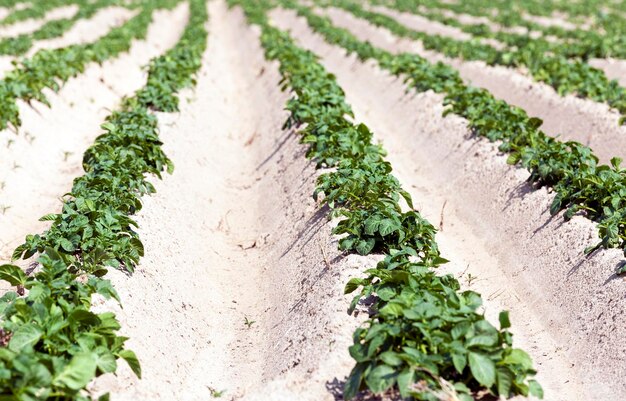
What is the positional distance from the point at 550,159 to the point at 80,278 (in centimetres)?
616

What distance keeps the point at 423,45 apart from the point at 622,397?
709 inches

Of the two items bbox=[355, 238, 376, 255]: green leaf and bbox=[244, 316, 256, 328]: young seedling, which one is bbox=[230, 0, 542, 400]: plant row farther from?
bbox=[244, 316, 256, 328]: young seedling

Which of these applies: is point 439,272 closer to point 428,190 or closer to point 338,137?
point 338,137

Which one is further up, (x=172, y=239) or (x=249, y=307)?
(x=172, y=239)

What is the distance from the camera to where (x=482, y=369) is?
15.8 ft

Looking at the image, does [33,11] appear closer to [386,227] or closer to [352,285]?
[386,227]

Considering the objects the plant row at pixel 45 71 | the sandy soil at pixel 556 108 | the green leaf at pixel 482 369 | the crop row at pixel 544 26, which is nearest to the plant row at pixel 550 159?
the sandy soil at pixel 556 108

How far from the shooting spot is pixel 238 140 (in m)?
14.2

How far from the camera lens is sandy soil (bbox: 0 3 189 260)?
32.8ft

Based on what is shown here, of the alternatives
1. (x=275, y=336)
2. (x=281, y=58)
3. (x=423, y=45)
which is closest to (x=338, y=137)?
(x=275, y=336)

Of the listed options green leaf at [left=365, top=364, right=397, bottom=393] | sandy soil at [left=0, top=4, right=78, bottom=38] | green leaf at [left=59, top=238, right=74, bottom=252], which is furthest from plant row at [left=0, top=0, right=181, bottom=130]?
sandy soil at [left=0, top=4, right=78, bottom=38]

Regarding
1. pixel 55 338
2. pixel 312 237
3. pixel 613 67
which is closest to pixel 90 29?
pixel 613 67

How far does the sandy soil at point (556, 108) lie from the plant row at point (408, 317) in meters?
3.20

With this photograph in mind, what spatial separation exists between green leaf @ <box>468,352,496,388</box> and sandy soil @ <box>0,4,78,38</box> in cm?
2691
